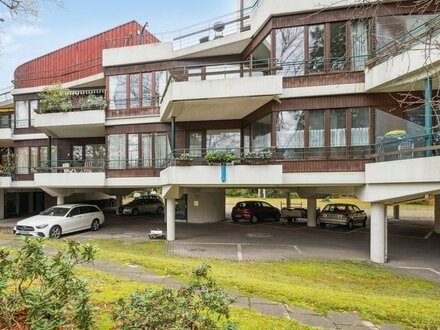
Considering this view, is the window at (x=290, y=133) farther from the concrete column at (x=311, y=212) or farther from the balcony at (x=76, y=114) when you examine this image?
the balcony at (x=76, y=114)

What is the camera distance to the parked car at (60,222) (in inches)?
621

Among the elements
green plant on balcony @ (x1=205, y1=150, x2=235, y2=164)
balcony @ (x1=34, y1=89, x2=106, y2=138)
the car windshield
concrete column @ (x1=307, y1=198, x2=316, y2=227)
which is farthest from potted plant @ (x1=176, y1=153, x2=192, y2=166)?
concrete column @ (x1=307, y1=198, x2=316, y2=227)

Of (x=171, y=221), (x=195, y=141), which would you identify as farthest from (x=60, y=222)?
(x=195, y=141)

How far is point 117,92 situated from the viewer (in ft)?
62.7

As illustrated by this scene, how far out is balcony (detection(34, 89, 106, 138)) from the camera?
62.4ft

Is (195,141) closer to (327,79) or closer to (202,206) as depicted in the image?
(202,206)

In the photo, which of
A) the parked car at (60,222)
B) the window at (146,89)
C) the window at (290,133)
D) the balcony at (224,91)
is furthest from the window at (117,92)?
the window at (290,133)

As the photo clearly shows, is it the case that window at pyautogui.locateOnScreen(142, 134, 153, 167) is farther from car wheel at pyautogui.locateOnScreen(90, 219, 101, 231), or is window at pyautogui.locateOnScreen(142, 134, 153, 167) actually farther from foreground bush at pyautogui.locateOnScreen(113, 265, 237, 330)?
foreground bush at pyautogui.locateOnScreen(113, 265, 237, 330)

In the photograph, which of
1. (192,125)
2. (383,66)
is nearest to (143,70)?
(192,125)

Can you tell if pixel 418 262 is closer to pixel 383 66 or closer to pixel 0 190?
pixel 383 66

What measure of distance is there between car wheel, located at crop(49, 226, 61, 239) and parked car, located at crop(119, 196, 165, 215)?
35.1 feet

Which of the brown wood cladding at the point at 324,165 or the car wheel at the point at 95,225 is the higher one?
the brown wood cladding at the point at 324,165

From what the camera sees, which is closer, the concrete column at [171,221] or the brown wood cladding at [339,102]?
the brown wood cladding at [339,102]

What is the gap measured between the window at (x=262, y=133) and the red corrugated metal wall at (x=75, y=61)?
36.0ft
